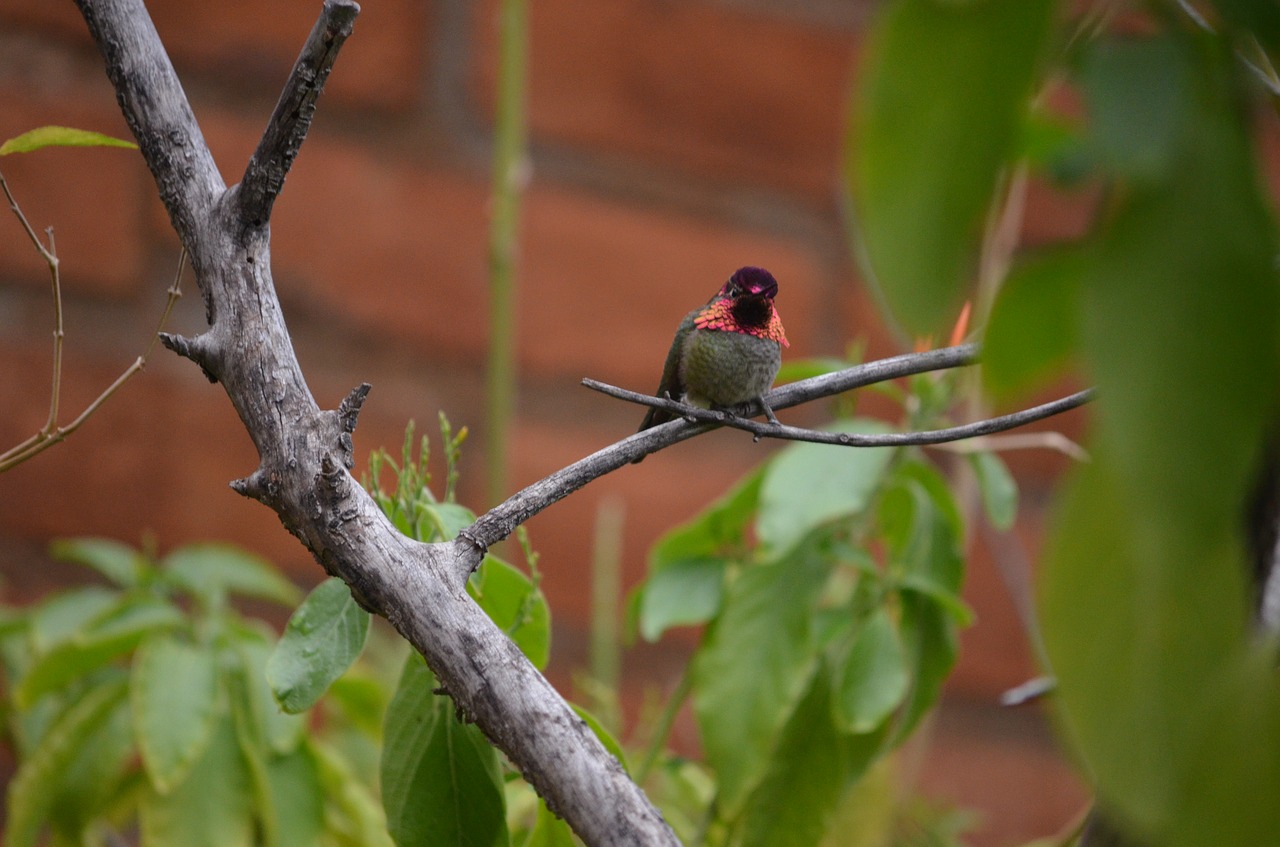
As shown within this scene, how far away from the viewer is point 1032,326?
136 mm

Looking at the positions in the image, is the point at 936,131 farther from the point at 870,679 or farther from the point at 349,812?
the point at 349,812

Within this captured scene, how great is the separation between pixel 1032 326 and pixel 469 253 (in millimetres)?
1075

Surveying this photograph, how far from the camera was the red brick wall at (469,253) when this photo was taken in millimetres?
1042

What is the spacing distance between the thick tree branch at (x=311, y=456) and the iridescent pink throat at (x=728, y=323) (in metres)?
0.25

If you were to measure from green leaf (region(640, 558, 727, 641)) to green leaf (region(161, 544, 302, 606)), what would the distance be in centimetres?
27

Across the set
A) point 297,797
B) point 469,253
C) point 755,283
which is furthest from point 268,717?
point 469,253

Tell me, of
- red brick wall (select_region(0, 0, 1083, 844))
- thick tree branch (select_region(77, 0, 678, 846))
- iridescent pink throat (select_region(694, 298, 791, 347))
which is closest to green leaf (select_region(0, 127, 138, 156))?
thick tree branch (select_region(77, 0, 678, 846))

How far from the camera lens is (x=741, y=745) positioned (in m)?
0.54

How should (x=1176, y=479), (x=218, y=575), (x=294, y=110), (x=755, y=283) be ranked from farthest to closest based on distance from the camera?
(x=218, y=575)
(x=755, y=283)
(x=294, y=110)
(x=1176, y=479)

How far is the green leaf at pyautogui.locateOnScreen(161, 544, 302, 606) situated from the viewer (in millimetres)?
684

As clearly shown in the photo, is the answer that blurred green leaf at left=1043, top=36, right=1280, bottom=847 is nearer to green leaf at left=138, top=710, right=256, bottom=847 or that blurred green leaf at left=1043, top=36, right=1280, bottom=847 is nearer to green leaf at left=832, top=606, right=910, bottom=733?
green leaf at left=832, top=606, right=910, bottom=733

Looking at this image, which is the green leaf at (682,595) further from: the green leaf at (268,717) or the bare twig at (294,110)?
the bare twig at (294,110)

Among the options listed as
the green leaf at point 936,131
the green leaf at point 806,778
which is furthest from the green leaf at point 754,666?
the green leaf at point 936,131

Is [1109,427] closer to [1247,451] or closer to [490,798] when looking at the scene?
[1247,451]
